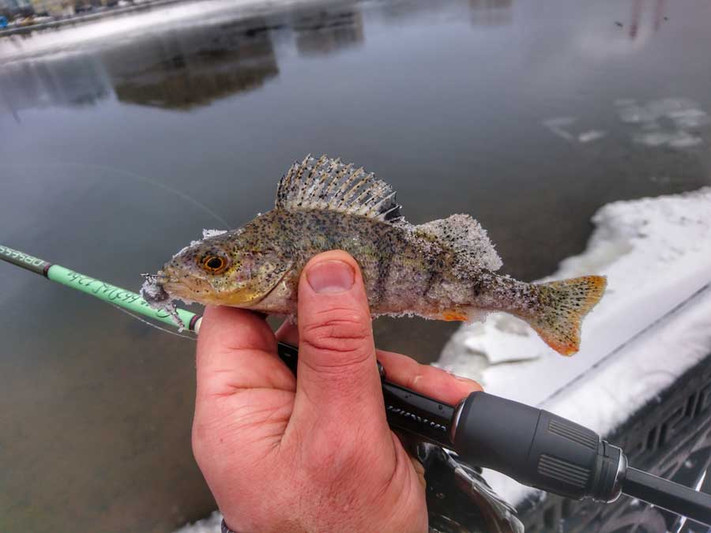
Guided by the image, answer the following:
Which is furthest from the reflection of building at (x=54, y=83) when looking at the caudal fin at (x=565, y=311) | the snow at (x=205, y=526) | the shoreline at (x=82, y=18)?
the caudal fin at (x=565, y=311)

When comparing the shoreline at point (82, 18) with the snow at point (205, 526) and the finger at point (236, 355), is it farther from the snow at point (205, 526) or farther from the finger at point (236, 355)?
the finger at point (236, 355)

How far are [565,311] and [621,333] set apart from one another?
5.21 feet

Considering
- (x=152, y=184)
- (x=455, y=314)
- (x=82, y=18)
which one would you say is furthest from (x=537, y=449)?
(x=82, y=18)

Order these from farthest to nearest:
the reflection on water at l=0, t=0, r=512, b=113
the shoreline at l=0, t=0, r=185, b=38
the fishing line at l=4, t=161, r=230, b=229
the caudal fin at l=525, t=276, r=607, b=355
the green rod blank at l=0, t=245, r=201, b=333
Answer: the shoreline at l=0, t=0, r=185, b=38
the reflection on water at l=0, t=0, r=512, b=113
the fishing line at l=4, t=161, r=230, b=229
the green rod blank at l=0, t=245, r=201, b=333
the caudal fin at l=525, t=276, r=607, b=355

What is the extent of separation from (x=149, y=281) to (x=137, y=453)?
73.4 inches

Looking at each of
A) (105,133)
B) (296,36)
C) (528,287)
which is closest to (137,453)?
(528,287)

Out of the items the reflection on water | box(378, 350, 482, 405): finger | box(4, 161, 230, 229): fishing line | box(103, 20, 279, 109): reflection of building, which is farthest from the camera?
the reflection on water

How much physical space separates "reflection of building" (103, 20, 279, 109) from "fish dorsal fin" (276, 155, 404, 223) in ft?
22.2

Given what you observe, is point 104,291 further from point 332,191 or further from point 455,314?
point 455,314

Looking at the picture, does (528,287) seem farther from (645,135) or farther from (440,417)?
(645,135)

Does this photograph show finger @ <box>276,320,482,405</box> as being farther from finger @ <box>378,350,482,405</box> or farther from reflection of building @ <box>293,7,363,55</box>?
reflection of building @ <box>293,7,363,55</box>

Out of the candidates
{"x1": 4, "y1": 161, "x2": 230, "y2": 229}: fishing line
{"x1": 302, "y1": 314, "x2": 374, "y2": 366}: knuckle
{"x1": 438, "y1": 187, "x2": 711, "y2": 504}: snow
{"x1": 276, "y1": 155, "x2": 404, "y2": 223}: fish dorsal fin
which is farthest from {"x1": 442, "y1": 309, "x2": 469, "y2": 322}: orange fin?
{"x1": 4, "y1": 161, "x2": 230, "y2": 229}: fishing line

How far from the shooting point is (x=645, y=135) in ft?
17.1

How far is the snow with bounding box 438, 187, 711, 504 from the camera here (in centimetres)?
243
